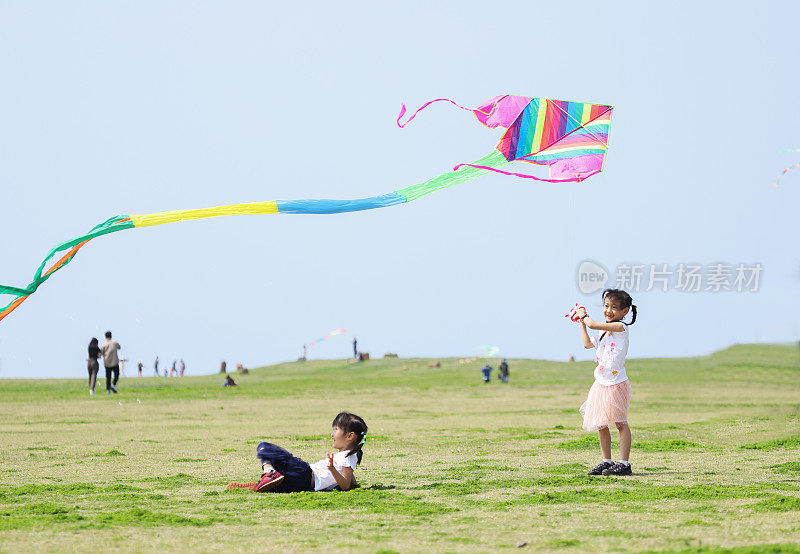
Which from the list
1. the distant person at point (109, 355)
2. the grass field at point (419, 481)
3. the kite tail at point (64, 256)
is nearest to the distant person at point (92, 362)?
the distant person at point (109, 355)

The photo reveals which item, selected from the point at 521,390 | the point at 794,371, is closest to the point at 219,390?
the point at 521,390

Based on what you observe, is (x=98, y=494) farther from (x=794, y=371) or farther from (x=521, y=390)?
(x=521, y=390)

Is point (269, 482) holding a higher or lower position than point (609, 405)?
lower

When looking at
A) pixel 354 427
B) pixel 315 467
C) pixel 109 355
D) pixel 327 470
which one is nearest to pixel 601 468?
pixel 354 427

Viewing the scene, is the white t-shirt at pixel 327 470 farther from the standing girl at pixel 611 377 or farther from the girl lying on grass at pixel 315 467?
the standing girl at pixel 611 377

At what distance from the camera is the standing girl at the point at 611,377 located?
33.0ft

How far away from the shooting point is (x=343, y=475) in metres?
8.90

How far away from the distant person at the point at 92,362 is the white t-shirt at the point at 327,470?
22152mm

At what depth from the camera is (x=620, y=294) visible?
10.2 metres

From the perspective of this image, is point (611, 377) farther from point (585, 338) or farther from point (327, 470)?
point (327, 470)

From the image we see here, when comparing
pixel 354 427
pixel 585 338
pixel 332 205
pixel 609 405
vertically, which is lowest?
pixel 354 427

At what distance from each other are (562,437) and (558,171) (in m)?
5.35

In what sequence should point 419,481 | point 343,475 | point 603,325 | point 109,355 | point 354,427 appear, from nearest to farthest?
point 343,475
point 354,427
point 419,481
point 603,325
point 109,355

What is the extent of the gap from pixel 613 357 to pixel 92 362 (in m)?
23.2
